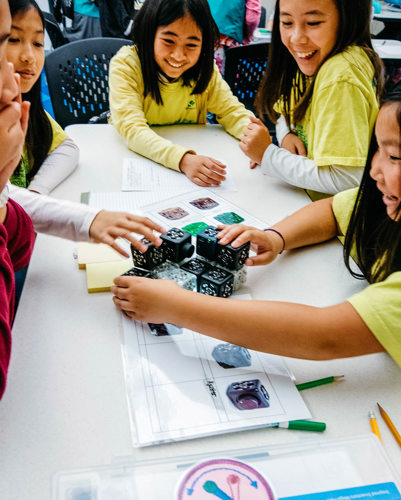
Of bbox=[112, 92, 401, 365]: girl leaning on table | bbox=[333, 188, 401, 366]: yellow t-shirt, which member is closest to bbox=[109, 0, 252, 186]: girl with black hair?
bbox=[112, 92, 401, 365]: girl leaning on table

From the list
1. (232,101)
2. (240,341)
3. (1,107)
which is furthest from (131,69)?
(240,341)

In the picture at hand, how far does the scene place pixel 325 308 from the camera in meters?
0.71

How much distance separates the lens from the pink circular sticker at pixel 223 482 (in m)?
0.49

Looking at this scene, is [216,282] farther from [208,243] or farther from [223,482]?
[223,482]

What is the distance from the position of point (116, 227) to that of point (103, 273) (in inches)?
4.1

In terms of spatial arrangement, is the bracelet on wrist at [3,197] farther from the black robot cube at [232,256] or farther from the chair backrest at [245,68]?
the chair backrest at [245,68]

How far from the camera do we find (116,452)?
55cm

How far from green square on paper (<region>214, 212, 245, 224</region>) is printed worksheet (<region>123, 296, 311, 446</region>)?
392mm

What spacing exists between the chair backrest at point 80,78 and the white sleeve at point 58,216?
925mm

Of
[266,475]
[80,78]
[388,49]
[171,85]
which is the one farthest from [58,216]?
[388,49]

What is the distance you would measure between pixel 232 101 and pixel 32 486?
1.50m

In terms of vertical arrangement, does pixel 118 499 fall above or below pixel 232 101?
below

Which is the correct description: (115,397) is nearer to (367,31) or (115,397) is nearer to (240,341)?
(240,341)

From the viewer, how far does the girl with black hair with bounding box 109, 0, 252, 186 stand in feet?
4.41
